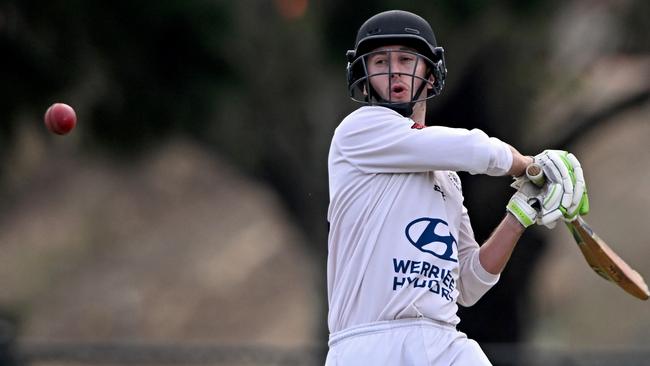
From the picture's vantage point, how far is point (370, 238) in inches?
208

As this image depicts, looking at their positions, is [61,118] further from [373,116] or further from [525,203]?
[525,203]

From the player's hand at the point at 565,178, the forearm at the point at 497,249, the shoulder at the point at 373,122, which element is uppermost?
the shoulder at the point at 373,122

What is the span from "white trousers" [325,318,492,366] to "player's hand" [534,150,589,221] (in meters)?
0.64

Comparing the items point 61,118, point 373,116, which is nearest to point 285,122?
point 61,118

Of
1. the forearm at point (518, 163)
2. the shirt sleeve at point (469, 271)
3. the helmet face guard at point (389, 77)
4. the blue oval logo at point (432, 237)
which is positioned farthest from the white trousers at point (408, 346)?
the helmet face guard at point (389, 77)

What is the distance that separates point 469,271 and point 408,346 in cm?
55

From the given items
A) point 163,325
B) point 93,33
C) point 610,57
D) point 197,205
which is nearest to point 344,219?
point 93,33

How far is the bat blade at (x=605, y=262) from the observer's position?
5895mm

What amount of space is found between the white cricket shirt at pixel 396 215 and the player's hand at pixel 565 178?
195mm

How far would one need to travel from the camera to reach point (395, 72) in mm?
5430

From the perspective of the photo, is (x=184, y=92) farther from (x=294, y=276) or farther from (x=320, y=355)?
(x=294, y=276)

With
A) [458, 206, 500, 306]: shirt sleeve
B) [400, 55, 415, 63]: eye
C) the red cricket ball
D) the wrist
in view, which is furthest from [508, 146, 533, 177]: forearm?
the red cricket ball

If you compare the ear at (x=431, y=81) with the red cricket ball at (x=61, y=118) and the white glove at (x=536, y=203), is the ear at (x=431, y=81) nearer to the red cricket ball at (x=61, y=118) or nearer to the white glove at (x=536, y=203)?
the white glove at (x=536, y=203)

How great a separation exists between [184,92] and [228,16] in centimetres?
80
